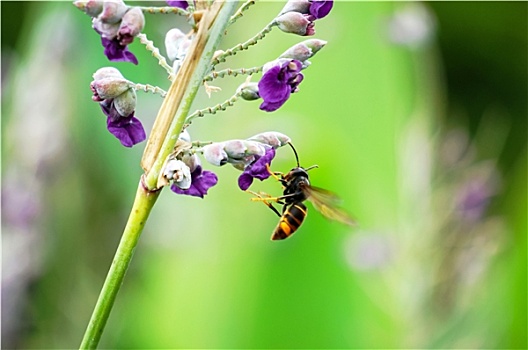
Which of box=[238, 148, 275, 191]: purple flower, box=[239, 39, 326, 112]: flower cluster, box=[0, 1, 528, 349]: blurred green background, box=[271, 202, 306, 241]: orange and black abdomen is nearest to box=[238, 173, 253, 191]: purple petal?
box=[238, 148, 275, 191]: purple flower

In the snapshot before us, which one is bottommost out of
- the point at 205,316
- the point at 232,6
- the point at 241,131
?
the point at 205,316

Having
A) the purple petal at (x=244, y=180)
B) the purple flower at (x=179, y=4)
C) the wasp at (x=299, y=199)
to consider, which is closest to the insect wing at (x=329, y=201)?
the wasp at (x=299, y=199)

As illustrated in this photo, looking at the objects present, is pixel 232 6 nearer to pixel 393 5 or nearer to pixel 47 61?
pixel 47 61

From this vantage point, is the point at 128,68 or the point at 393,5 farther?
the point at 128,68

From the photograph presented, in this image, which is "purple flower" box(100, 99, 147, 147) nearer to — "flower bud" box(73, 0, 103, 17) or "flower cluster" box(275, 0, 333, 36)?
"flower bud" box(73, 0, 103, 17)

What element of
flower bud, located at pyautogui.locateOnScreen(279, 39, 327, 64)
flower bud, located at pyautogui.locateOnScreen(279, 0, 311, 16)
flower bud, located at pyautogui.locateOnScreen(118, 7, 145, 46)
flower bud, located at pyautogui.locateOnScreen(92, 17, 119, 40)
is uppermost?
flower bud, located at pyautogui.locateOnScreen(279, 0, 311, 16)

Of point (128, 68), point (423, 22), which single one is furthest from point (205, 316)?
point (423, 22)

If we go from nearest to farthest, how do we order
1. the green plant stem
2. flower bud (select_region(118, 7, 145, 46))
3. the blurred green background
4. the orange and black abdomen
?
the green plant stem, flower bud (select_region(118, 7, 145, 46)), the orange and black abdomen, the blurred green background

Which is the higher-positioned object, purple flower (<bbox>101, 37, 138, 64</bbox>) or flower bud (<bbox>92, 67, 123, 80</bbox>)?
purple flower (<bbox>101, 37, 138, 64</bbox>)

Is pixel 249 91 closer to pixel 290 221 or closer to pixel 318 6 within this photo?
pixel 318 6
